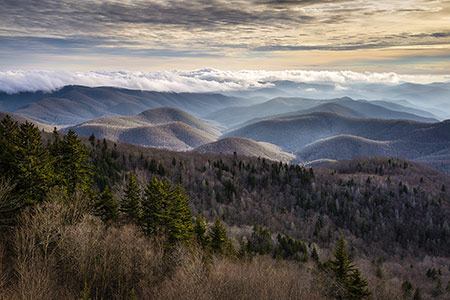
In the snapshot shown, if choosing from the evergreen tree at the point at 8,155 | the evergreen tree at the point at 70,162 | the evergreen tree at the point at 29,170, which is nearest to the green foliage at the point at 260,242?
the evergreen tree at the point at 70,162

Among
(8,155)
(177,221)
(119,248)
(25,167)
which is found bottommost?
(177,221)

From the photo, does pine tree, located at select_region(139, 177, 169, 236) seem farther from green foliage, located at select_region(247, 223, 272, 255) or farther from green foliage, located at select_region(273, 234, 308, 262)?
green foliage, located at select_region(273, 234, 308, 262)

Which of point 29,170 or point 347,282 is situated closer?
point 29,170

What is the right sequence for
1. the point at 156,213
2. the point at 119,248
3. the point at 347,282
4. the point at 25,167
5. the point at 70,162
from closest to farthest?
the point at 119,248 → the point at 25,167 → the point at 347,282 → the point at 70,162 → the point at 156,213

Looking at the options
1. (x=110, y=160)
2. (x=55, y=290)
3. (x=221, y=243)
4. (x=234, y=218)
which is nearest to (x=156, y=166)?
(x=110, y=160)

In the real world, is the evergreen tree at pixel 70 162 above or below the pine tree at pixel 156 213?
above

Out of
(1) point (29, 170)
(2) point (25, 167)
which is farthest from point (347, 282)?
(2) point (25, 167)

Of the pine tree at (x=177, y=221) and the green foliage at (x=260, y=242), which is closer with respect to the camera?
the pine tree at (x=177, y=221)

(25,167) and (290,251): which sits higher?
(25,167)

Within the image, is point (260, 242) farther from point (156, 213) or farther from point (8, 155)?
point (8, 155)

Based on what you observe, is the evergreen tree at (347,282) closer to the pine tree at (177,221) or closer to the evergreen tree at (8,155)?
the pine tree at (177,221)

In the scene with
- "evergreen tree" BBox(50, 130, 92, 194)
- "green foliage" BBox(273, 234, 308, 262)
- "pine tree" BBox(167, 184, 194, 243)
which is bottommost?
"green foliage" BBox(273, 234, 308, 262)

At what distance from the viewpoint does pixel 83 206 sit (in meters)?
41.2

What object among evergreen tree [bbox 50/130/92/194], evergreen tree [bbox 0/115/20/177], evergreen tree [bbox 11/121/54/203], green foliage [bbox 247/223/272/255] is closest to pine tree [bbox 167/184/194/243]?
evergreen tree [bbox 50/130/92/194]
